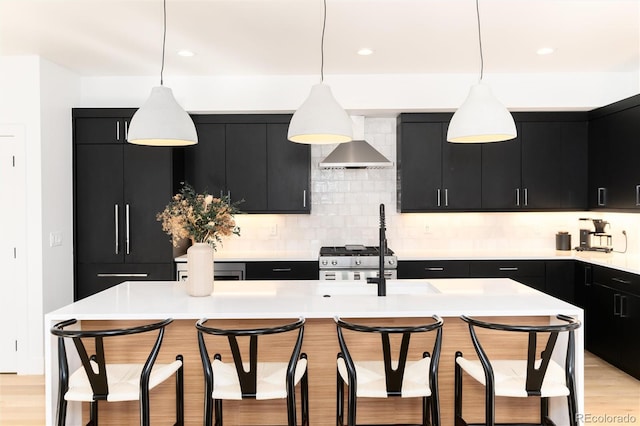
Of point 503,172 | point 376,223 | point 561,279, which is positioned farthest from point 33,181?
point 561,279

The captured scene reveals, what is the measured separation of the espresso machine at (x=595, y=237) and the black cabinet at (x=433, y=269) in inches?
57.5

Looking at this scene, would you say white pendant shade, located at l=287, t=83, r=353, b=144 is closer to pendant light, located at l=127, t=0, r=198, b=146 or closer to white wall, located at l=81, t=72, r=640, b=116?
pendant light, located at l=127, t=0, r=198, b=146

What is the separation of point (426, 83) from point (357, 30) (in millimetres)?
1545

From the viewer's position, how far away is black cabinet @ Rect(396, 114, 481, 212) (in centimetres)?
529

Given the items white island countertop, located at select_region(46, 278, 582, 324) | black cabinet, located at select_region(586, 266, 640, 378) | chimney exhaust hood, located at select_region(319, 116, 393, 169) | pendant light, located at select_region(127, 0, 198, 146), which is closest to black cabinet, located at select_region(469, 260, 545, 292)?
black cabinet, located at select_region(586, 266, 640, 378)

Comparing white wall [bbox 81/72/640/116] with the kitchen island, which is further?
white wall [bbox 81/72/640/116]

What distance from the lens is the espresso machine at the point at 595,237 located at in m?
5.27

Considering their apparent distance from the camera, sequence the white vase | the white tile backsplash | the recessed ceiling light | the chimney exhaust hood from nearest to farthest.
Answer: the white vase, the recessed ceiling light, the chimney exhaust hood, the white tile backsplash

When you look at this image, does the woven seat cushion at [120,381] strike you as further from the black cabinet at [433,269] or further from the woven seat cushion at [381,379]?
the black cabinet at [433,269]

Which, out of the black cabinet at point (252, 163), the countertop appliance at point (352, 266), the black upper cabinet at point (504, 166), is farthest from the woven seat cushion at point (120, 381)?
the black upper cabinet at point (504, 166)

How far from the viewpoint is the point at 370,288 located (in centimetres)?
351

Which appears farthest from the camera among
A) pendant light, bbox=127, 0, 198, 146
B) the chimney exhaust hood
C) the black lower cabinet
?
the black lower cabinet

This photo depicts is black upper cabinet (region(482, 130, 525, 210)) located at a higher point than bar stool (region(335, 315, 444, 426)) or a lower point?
higher

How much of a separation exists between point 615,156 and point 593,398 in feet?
7.78
